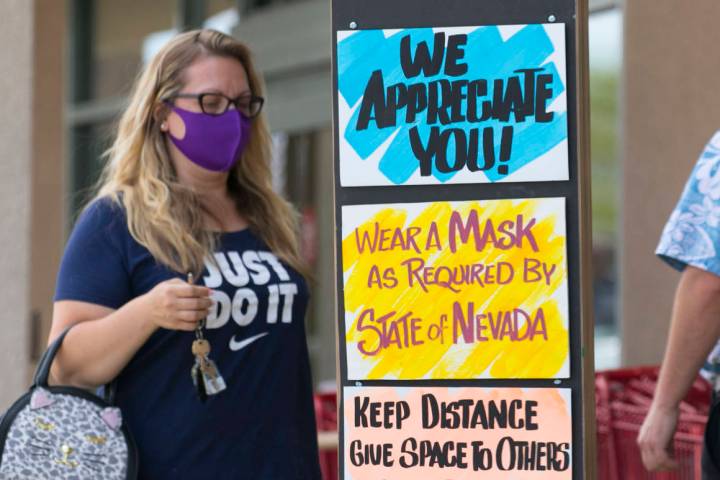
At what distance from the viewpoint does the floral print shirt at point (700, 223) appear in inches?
119

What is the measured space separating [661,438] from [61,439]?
1.42 m

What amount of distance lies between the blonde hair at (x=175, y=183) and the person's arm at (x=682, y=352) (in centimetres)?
95

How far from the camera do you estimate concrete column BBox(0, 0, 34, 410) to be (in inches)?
209

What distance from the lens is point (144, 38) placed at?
A: 10664 millimetres

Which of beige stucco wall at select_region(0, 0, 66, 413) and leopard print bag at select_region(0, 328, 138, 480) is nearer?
leopard print bag at select_region(0, 328, 138, 480)

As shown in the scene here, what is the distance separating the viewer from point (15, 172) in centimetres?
536

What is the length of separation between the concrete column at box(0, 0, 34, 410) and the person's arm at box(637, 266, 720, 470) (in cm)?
297

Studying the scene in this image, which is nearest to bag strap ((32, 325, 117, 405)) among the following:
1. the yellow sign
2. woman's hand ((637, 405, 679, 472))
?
the yellow sign

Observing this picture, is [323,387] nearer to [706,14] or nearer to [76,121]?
[706,14]

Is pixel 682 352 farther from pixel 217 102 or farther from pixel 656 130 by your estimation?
pixel 656 130

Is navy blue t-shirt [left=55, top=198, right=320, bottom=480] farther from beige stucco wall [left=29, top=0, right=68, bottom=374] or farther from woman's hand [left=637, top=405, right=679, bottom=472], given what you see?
Result: beige stucco wall [left=29, top=0, right=68, bottom=374]

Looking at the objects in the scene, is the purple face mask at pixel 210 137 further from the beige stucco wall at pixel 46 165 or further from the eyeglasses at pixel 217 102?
the beige stucco wall at pixel 46 165

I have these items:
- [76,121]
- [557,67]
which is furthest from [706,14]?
[76,121]

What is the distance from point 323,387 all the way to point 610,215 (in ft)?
7.42
